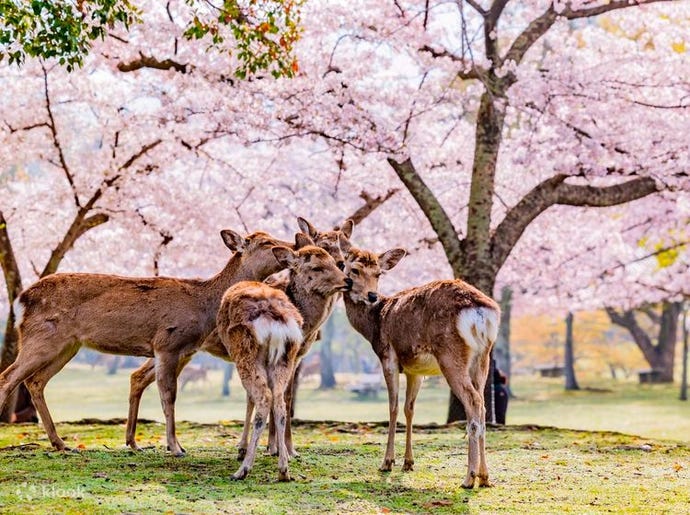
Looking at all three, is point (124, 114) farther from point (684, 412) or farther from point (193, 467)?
point (684, 412)

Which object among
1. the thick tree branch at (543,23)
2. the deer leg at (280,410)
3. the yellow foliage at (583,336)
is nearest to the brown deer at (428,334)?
the deer leg at (280,410)

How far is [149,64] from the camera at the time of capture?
40.5 feet

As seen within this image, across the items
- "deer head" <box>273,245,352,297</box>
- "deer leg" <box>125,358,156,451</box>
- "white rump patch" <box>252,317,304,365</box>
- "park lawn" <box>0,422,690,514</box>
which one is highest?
"deer head" <box>273,245,352,297</box>

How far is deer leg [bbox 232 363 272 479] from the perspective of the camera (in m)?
6.45

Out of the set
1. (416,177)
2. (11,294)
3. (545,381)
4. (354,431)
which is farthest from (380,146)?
(545,381)

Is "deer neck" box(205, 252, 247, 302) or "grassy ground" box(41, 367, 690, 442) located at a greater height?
"deer neck" box(205, 252, 247, 302)

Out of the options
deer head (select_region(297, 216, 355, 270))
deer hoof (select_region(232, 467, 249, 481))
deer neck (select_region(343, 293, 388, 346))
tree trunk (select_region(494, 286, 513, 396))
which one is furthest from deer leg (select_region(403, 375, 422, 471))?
tree trunk (select_region(494, 286, 513, 396))

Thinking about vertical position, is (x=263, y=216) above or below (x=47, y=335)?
above

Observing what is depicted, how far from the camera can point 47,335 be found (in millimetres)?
7926

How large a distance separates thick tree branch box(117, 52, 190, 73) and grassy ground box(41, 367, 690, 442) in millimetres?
10150

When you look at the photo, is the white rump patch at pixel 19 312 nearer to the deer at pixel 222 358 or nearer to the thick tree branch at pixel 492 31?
the deer at pixel 222 358

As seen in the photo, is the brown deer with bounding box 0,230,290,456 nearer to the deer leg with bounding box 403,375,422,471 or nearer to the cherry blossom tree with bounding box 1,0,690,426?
the deer leg with bounding box 403,375,422,471

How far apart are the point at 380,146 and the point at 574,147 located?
262cm

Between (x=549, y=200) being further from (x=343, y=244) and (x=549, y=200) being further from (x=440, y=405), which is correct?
(x=440, y=405)
